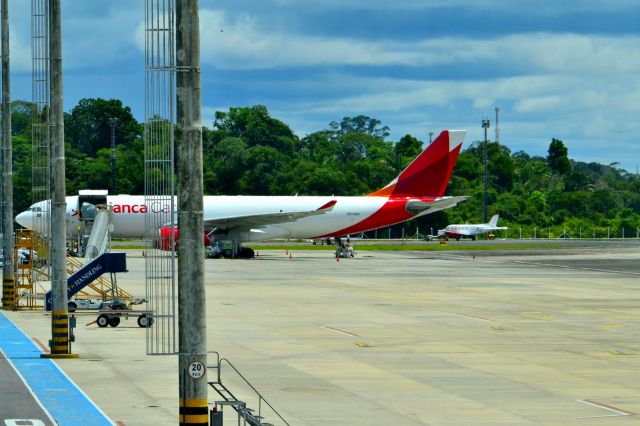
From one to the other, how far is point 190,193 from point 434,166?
8300 centimetres

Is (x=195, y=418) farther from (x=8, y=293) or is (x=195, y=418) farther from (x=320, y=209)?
(x=320, y=209)

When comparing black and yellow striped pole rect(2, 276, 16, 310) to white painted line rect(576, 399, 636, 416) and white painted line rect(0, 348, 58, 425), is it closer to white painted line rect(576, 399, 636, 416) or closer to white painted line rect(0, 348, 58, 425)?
white painted line rect(0, 348, 58, 425)

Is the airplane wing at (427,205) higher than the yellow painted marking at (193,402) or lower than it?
higher

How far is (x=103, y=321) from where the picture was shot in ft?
133

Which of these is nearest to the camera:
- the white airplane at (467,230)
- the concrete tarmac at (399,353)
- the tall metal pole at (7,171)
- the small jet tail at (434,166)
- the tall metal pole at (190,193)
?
the tall metal pole at (190,193)

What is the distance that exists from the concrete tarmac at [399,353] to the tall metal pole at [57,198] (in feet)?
3.24

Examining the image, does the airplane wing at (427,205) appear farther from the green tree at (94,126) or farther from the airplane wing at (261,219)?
the green tree at (94,126)

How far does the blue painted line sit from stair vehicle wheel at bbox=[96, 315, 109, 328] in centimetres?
385

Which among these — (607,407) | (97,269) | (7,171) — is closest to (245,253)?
(7,171)

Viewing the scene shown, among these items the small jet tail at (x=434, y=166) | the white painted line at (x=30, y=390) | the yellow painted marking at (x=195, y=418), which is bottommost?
the white painted line at (x=30, y=390)

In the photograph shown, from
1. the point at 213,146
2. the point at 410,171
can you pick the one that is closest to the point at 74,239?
the point at 410,171

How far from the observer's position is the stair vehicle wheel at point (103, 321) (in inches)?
1592

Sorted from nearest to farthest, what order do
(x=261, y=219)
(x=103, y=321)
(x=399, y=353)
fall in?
(x=399, y=353) → (x=103, y=321) → (x=261, y=219)

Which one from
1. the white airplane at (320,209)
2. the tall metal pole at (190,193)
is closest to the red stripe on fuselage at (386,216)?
the white airplane at (320,209)
